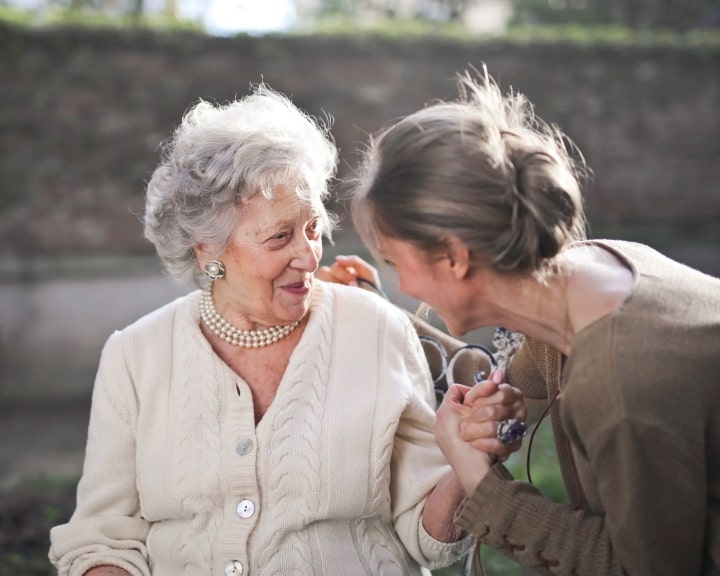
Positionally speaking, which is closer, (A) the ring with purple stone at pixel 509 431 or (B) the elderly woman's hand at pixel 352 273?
(A) the ring with purple stone at pixel 509 431

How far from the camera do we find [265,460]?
8.07 feet

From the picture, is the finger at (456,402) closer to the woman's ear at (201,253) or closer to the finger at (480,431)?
the finger at (480,431)

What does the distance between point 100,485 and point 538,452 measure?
3.14m

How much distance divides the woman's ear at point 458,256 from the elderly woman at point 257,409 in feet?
2.14

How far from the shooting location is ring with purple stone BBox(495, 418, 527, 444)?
2.10 meters

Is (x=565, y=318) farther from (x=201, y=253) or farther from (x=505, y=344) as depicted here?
(x=201, y=253)

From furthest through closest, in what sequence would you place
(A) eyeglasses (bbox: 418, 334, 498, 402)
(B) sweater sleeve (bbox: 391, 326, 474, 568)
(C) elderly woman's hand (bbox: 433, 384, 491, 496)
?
(A) eyeglasses (bbox: 418, 334, 498, 402)
(B) sweater sleeve (bbox: 391, 326, 474, 568)
(C) elderly woman's hand (bbox: 433, 384, 491, 496)

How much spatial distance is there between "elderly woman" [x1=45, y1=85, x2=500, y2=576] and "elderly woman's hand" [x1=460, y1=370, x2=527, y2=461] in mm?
362

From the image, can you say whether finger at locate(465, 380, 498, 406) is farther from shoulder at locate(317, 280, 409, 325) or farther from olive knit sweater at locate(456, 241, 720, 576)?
shoulder at locate(317, 280, 409, 325)

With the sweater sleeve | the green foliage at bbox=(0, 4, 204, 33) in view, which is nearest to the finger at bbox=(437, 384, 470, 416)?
the sweater sleeve

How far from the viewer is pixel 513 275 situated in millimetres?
1959

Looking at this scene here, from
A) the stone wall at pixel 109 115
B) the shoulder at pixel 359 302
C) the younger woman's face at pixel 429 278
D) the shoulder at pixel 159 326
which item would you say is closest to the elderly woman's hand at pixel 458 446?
the younger woman's face at pixel 429 278

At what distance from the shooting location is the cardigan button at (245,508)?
242 centimetres

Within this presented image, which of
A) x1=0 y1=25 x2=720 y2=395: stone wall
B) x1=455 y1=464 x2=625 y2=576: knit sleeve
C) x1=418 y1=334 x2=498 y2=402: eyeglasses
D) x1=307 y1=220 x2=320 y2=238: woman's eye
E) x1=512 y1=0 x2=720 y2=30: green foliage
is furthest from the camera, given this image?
x1=512 y1=0 x2=720 y2=30: green foliage
